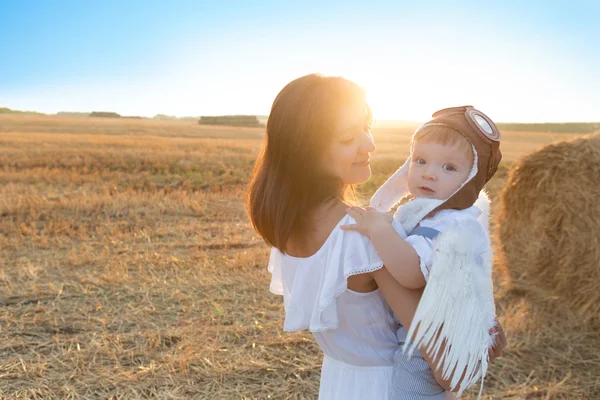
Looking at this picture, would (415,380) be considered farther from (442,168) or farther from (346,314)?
(442,168)

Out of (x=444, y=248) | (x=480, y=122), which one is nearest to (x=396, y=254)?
(x=444, y=248)

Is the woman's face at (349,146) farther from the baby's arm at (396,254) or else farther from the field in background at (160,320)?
the field in background at (160,320)

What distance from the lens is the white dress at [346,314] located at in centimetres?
158

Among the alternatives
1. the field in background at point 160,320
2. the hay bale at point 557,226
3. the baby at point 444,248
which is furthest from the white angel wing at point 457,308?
the hay bale at point 557,226

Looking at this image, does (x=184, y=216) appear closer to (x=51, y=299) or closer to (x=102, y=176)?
(x=51, y=299)

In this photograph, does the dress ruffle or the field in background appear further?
the field in background

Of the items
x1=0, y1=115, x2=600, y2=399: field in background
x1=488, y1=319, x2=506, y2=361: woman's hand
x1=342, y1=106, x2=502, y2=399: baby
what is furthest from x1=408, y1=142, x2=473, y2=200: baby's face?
x1=0, y1=115, x2=600, y2=399: field in background

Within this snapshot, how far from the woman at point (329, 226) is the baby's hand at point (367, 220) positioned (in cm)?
3

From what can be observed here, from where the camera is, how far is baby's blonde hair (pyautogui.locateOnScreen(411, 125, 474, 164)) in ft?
5.50

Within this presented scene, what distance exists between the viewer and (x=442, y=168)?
67.2 inches

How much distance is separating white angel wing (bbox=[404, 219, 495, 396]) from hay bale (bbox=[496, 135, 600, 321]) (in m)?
3.84

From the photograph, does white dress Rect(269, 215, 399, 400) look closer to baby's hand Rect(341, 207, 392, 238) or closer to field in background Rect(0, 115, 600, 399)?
baby's hand Rect(341, 207, 392, 238)

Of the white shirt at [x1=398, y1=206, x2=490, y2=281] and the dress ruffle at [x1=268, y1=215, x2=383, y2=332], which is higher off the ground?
the white shirt at [x1=398, y1=206, x2=490, y2=281]

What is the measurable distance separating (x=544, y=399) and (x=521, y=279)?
223cm
